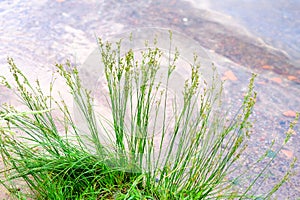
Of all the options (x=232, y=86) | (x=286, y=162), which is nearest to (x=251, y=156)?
(x=286, y=162)

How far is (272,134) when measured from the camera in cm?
286

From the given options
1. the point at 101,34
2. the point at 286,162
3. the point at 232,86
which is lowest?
the point at 286,162

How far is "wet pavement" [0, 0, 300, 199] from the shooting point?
3.06 m

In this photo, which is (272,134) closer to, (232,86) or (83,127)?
(232,86)

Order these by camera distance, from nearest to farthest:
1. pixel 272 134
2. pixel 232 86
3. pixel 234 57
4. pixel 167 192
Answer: pixel 167 192 → pixel 272 134 → pixel 232 86 → pixel 234 57

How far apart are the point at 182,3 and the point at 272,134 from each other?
2.01m

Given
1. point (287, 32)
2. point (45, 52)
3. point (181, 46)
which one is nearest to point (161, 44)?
point (181, 46)

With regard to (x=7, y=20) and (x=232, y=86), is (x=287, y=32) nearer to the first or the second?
(x=232, y=86)

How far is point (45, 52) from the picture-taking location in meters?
3.38

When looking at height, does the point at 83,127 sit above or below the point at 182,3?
below

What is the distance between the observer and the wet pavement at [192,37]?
3.06m

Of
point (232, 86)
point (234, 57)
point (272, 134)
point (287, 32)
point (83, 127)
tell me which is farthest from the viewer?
point (287, 32)

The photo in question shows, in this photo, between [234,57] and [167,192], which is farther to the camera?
[234,57]

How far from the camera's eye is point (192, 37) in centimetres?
375
